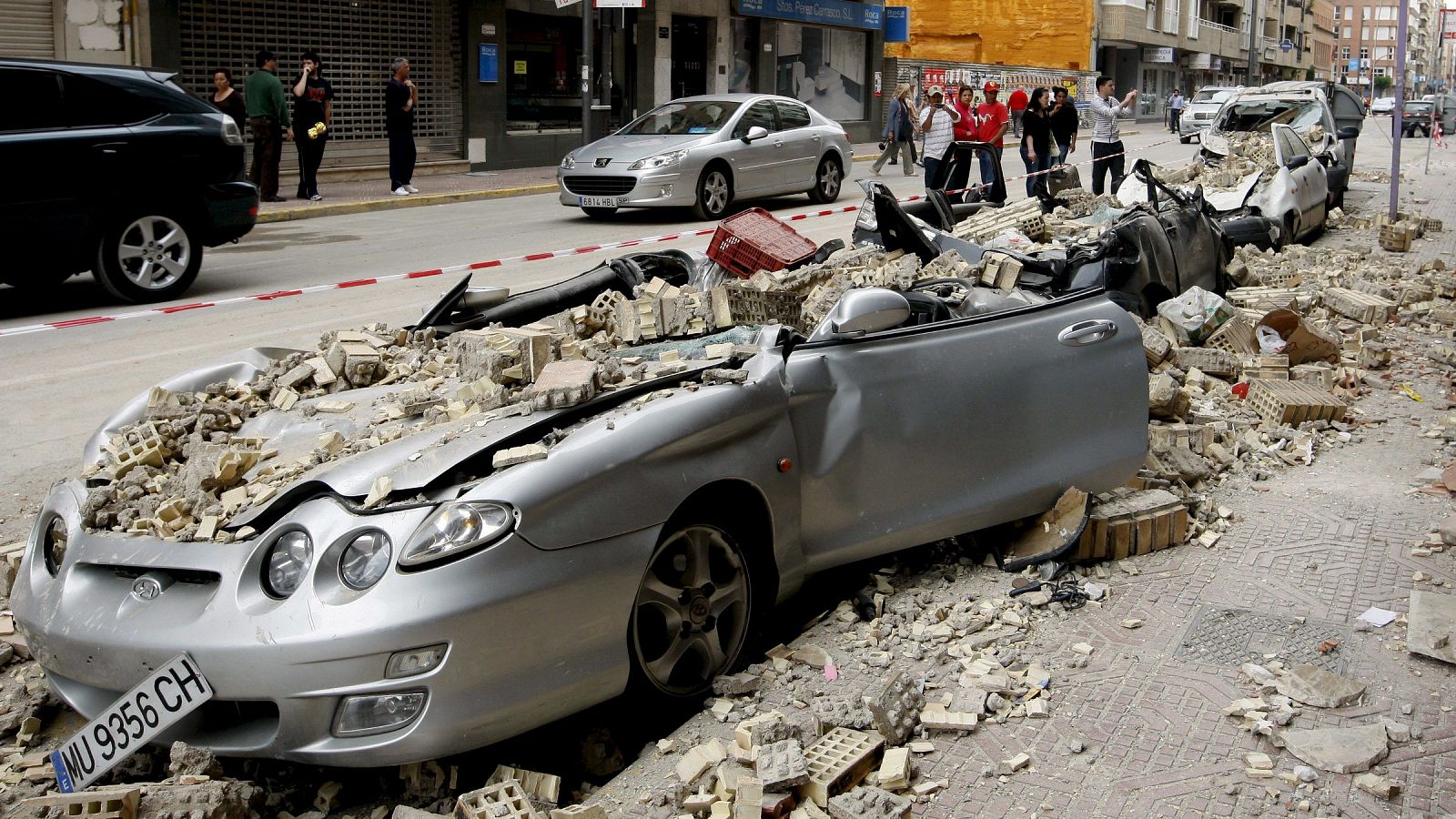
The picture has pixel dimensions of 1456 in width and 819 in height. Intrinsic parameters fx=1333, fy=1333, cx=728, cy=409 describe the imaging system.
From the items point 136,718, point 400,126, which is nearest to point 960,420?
point 136,718

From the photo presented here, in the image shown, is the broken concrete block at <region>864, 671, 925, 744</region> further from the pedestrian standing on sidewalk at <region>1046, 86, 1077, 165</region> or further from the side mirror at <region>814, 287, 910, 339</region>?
the pedestrian standing on sidewalk at <region>1046, 86, 1077, 165</region>

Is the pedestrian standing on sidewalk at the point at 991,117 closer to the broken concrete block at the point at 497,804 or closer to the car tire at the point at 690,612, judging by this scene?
the car tire at the point at 690,612

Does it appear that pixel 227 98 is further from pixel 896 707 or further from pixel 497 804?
pixel 497 804

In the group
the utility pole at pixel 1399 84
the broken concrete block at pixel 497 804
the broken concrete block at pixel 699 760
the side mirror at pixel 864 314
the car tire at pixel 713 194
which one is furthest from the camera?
the car tire at pixel 713 194

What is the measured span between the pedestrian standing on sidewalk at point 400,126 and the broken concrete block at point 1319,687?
17.6 metres

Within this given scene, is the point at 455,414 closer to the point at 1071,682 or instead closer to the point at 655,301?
the point at 655,301

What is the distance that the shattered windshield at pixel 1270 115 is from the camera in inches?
751

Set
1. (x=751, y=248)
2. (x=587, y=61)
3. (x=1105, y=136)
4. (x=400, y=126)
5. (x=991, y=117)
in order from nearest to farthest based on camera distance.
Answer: (x=751, y=248)
(x=1105, y=136)
(x=991, y=117)
(x=400, y=126)
(x=587, y=61)

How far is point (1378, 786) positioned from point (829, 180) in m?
17.1

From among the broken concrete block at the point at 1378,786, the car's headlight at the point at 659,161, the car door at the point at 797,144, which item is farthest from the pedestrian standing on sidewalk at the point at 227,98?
the broken concrete block at the point at 1378,786

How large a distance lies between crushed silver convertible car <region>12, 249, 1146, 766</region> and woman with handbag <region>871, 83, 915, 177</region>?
2060 centimetres

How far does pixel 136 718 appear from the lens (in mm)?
3256

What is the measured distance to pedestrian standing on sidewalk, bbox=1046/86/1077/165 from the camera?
18.1m

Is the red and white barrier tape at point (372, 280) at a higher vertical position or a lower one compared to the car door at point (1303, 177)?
lower
